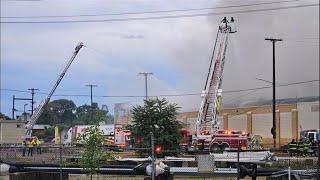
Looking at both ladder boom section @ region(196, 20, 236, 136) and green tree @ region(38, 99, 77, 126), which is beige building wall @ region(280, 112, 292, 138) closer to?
ladder boom section @ region(196, 20, 236, 136)

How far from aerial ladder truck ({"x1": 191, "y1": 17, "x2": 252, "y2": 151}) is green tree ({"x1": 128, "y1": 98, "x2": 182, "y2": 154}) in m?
11.0

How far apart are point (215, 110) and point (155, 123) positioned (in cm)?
1404

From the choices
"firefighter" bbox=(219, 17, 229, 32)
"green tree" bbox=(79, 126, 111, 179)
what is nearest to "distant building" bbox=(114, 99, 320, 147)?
"firefighter" bbox=(219, 17, 229, 32)

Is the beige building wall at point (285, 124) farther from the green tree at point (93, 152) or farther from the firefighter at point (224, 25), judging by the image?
the green tree at point (93, 152)

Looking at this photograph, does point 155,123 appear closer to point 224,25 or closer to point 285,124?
point 224,25

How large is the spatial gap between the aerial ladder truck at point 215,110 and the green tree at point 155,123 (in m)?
11.0

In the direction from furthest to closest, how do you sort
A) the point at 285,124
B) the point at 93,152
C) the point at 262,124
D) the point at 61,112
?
the point at 61,112 → the point at 262,124 → the point at 285,124 → the point at 93,152

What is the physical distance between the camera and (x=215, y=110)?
50.6 meters

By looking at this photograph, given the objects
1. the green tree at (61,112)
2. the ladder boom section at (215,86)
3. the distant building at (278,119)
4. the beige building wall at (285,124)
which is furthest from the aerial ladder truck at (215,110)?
the green tree at (61,112)

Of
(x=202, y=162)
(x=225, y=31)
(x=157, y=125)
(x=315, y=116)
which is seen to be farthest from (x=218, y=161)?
(x=315, y=116)

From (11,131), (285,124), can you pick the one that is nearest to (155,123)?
(11,131)

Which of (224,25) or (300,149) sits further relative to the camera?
(224,25)

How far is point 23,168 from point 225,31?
114 ft

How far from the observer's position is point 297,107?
8844 centimetres
